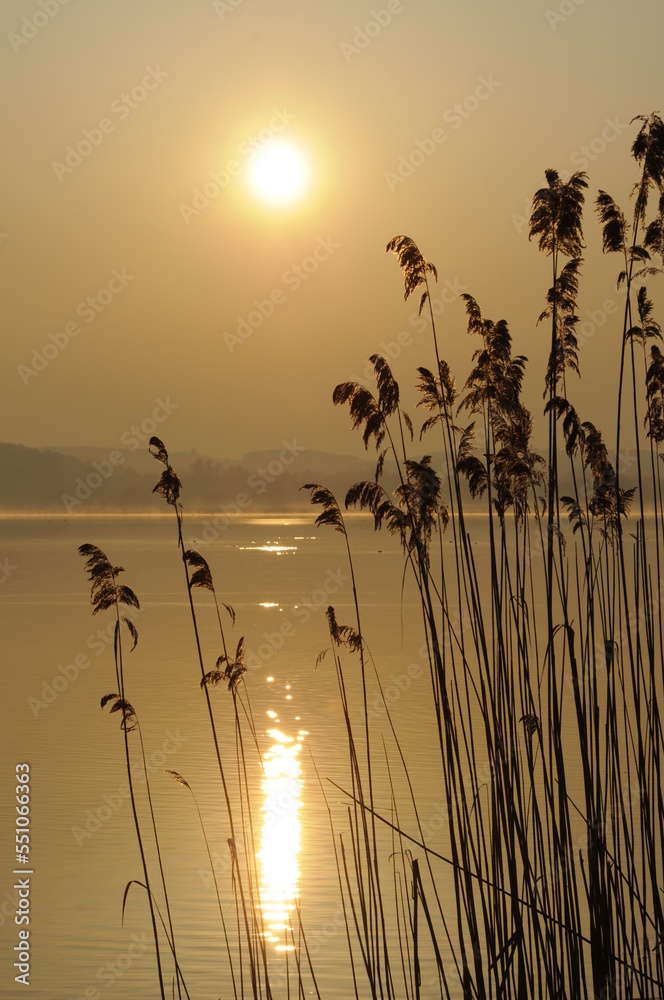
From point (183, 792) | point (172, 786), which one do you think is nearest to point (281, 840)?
point (183, 792)

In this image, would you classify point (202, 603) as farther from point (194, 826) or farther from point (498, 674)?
point (498, 674)

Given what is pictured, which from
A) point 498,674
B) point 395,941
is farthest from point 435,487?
point 395,941

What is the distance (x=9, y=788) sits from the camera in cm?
917

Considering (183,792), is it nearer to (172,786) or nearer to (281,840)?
(172,786)

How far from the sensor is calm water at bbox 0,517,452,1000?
6.10 metres

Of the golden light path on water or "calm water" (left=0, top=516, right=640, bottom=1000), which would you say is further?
the golden light path on water

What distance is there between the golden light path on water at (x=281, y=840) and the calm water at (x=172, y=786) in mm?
18

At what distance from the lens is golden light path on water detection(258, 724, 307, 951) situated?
20.2 ft

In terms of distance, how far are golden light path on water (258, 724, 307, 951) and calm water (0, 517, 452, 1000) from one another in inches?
0.7

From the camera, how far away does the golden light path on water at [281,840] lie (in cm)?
616

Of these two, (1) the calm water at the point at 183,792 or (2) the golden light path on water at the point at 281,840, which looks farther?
(2) the golden light path on water at the point at 281,840

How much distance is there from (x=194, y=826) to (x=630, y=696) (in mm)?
5461

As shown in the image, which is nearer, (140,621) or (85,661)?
(85,661)

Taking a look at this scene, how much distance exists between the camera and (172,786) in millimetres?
9430
